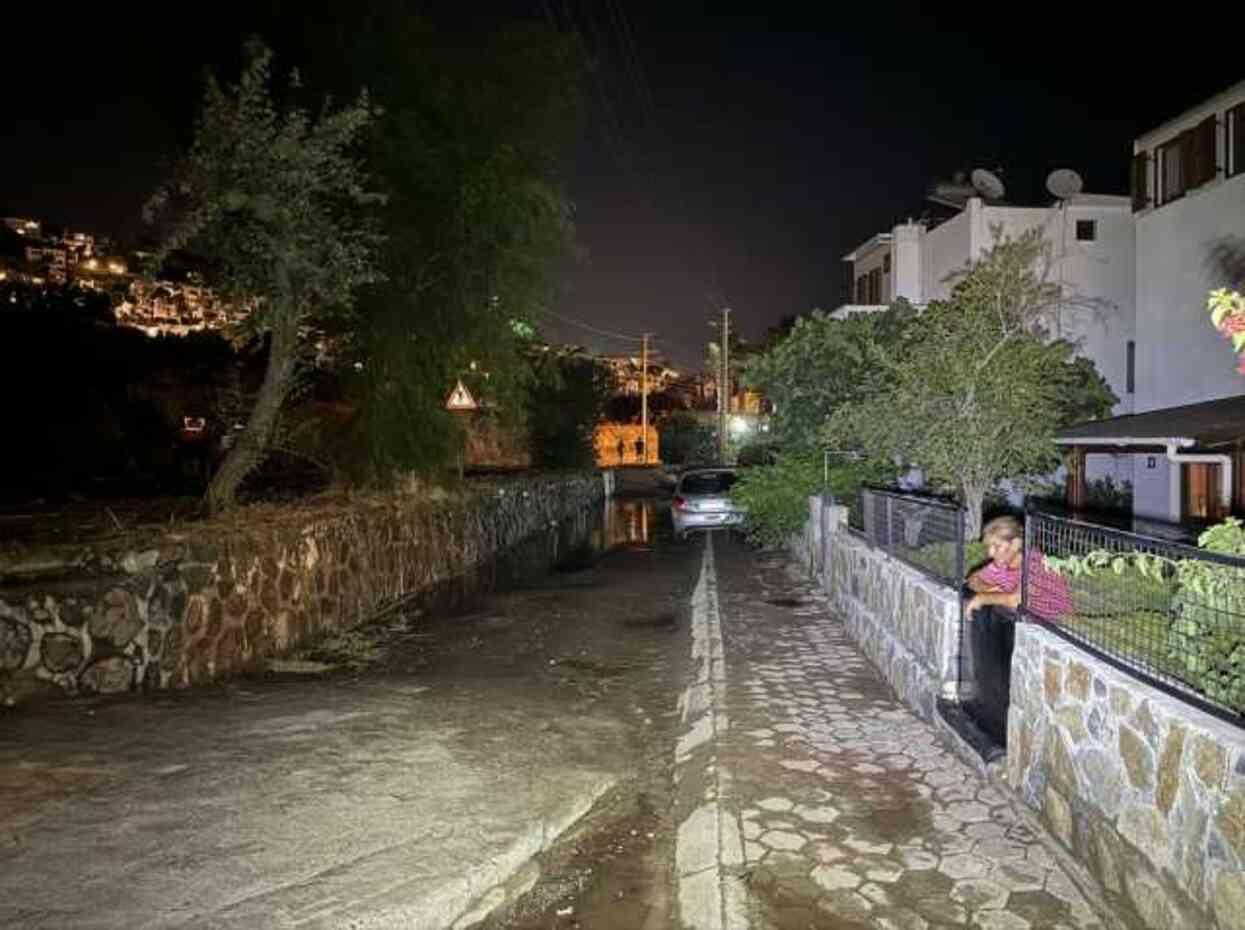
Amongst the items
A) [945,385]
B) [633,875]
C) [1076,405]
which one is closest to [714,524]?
[1076,405]

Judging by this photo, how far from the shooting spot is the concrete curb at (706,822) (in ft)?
14.8

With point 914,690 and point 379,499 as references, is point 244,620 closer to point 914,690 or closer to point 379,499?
point 379,499

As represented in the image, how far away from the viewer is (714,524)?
23.3 meters

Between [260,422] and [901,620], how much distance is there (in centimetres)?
720

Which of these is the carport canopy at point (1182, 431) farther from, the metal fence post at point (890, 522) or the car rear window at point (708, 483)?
the car rear window at point (708, 483)

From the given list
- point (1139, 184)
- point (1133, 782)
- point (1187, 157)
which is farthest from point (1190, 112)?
→ point (1133, 782)

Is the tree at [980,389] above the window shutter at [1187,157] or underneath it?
underneath

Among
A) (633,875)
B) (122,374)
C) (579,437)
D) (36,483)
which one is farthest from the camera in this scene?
(579,437)

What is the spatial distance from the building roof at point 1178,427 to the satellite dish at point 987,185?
34.2ft

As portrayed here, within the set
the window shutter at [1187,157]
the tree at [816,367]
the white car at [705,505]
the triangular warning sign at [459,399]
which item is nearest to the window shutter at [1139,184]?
the window shutter at [1187,157]

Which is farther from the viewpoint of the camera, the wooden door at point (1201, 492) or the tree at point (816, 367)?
the wooden door at point (1201, 492)

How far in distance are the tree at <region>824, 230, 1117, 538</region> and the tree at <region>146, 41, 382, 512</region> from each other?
5.94 meters

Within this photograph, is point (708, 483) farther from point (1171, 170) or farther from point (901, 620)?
point (901, 620)

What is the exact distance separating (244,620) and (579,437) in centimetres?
3451
